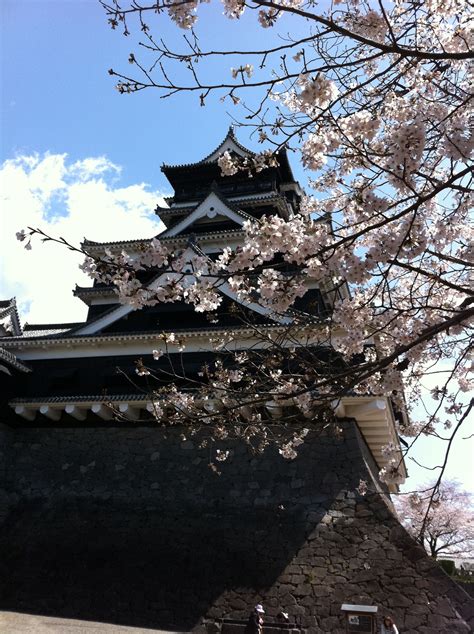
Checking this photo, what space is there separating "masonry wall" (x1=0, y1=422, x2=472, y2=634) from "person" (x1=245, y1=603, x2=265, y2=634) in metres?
0.50

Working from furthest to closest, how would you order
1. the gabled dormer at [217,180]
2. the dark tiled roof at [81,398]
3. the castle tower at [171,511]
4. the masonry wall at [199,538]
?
the gabled dormer at [217,180]
the dark tiled roof at [81,398]
the castle tower at [171,511]
the masonry wall at [199,538]

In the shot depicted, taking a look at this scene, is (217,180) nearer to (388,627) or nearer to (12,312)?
(12,312)

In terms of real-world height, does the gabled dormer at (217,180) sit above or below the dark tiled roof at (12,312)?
above

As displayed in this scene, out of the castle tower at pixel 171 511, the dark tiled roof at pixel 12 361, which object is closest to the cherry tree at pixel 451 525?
the castle tower at pixel 171 511

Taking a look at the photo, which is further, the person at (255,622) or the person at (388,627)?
the person at (255,622)

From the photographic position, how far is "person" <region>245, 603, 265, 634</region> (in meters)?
6.91

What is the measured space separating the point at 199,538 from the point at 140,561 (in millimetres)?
1149

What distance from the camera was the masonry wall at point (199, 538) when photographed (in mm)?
7625

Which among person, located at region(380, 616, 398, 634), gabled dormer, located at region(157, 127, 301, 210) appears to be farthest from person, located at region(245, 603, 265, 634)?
gabled dormer, located at region(157, 127, 301, 210)

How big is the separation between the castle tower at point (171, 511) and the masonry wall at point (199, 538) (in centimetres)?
2

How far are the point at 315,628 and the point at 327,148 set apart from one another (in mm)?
7103

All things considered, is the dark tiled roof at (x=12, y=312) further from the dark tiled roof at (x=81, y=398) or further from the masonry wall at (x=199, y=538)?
the masonry wall at (x=199, y=538)

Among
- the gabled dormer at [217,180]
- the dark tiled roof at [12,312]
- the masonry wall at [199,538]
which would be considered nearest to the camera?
the masonry wall at [199,538]

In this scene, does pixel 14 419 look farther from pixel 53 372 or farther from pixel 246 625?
pixel 246 625
